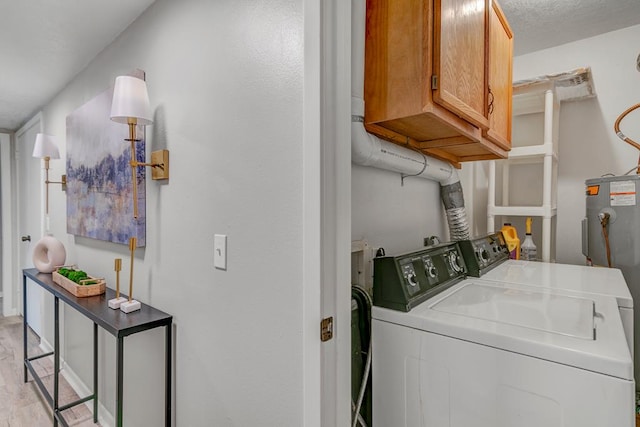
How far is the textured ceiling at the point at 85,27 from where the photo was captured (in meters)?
1.67

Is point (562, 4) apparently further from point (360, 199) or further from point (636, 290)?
point (360, 199)

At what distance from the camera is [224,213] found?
1188 mm

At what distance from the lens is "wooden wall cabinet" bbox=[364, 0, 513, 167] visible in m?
1.07

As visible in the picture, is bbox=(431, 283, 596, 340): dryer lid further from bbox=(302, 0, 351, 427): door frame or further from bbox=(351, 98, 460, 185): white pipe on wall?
bbox=(351, 98, 460, 185): white pipe on wall

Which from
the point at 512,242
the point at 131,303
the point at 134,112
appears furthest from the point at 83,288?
the point at 512,242

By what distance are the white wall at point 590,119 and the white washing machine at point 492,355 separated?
1.57m

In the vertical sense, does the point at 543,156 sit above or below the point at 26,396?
above

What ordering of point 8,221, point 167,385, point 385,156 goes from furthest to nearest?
1. point 8,221
2. point 167,385
3. point 385,156

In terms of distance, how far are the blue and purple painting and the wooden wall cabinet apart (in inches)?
45.8

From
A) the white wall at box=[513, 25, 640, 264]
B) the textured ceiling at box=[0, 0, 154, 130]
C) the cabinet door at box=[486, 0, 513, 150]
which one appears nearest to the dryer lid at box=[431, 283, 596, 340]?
the cabinet door at box=[486, 0, 513, 150]

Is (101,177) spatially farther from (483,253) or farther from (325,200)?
(483,253)

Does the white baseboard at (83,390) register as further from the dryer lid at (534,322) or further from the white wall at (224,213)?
the dryer lid at (534,322)

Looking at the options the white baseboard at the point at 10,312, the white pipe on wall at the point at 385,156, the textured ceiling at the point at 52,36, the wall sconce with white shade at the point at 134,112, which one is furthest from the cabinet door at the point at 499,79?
the white baseboard at the point at 10,312

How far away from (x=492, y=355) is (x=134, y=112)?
61.6 inches
